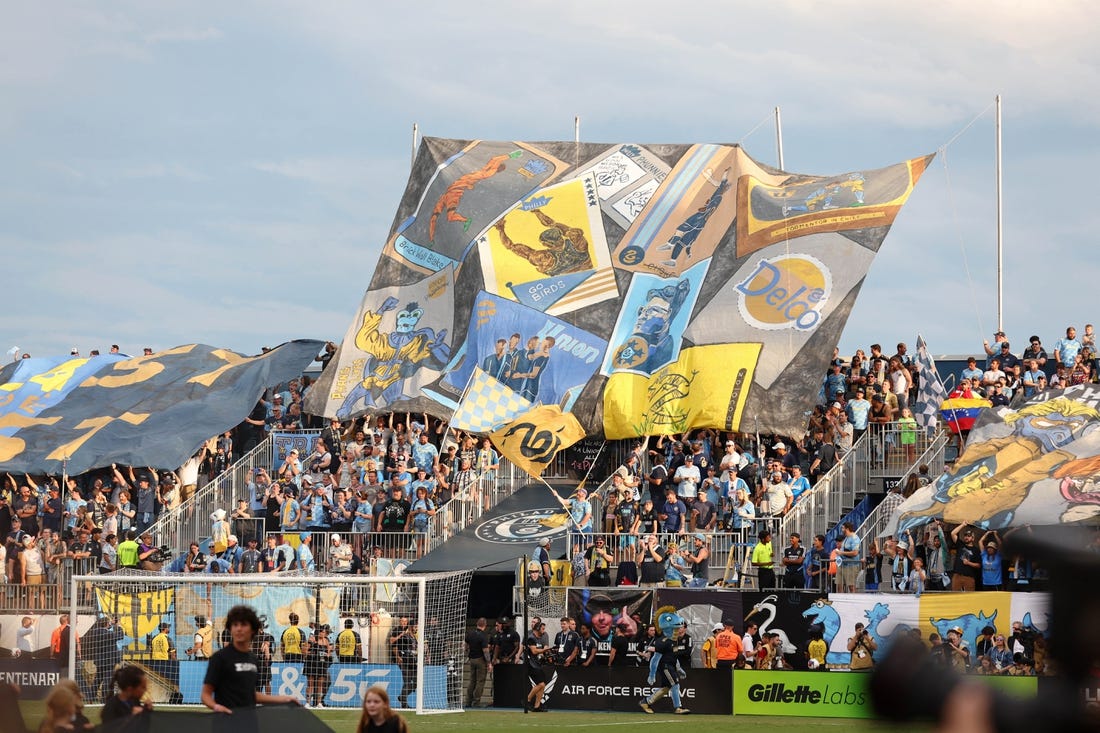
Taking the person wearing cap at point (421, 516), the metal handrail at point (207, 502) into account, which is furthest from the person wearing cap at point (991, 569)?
the metal handrail at point (207, 502)

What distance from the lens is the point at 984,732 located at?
11.1 ft

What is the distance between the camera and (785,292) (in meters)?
37.9

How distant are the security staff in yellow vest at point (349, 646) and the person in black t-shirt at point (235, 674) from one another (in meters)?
16.3

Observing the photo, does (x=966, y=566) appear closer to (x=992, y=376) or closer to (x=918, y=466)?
(x=918, y=466)

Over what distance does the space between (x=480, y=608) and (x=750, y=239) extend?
11292 mm

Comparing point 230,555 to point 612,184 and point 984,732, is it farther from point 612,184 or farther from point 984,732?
point 984,732

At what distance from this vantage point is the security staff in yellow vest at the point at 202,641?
28219mm

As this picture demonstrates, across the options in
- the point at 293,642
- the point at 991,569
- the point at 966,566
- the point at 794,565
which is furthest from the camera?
the point at 794,565

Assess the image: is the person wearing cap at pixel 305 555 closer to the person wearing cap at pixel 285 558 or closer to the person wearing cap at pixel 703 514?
the person wearing cap at pixel 285 558

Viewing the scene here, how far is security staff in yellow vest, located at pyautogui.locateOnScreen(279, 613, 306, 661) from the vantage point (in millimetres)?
28047

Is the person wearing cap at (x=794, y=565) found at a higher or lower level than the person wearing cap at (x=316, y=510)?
lower

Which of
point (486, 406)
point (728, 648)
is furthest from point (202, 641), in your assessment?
point (486, 406)

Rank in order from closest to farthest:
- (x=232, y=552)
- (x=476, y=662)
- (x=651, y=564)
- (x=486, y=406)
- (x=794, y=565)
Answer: (x=794, y=565) → (x=476, y=662) → (x=651, y=564) → (x=232, y=552) → (x=486, y=406)

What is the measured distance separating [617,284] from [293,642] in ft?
48.2
